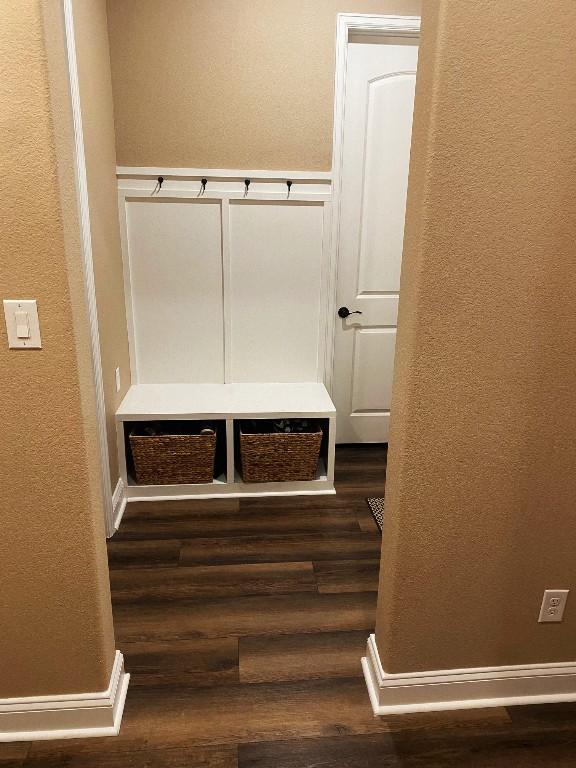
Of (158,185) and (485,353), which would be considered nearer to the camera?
(485,353)

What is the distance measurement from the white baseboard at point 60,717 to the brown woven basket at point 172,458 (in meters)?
1.33

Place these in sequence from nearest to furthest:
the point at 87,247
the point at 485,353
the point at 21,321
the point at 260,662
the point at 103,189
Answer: the point at 21,321 → the point at 485,353 → the point at 260,662 → the point at 87,247 → the point at 103,189

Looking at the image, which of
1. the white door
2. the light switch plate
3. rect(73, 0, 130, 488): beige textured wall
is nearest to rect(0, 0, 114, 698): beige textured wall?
the light switch plate

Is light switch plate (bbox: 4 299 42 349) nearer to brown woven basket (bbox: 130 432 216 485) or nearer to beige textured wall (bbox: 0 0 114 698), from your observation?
beige textured wall (bbox: 0 0 114 698)

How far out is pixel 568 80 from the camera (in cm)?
132

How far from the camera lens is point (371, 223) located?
3.28 meters

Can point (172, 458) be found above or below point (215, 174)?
below

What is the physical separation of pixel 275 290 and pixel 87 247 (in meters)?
1.15

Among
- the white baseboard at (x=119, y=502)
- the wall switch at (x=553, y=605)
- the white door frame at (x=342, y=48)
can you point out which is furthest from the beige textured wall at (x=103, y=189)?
the wall switch at (x=553, y=605)

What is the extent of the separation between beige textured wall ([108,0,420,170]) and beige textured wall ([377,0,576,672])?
172cm

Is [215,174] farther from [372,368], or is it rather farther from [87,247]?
[372,368]

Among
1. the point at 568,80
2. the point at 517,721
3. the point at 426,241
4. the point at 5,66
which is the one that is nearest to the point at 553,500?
the point at 517,721

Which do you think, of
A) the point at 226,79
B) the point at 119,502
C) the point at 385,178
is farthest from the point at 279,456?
the point at 226,79

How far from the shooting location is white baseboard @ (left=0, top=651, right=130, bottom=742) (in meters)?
1.71
